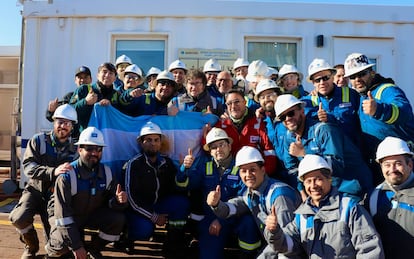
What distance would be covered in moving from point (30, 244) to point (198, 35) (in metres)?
3.96

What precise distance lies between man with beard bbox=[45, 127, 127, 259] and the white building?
110 inches

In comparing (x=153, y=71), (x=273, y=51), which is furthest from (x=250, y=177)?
(x=273, y=51)

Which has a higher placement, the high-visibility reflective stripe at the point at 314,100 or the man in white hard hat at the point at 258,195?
the high-visibility reflective stripe at the point at 314,100

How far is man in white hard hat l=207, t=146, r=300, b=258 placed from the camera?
10.6 feet

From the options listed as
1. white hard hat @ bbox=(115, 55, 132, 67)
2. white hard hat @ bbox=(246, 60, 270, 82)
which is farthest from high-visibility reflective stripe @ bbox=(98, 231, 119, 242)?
white hard hat @ bbox=(115, 55, 132, 67)

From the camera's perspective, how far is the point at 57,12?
20.3ft

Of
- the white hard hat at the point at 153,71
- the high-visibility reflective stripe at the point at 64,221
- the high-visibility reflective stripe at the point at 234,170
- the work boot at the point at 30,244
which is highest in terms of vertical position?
the white hard hat at the point at 153,71

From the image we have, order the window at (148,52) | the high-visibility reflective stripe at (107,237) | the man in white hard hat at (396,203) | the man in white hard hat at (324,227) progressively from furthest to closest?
the window at (148,52) < the high-visibility reflective stripe at (107,237) < the man in white hard hat at (396,203) < the man in white hard hat at (324,227)

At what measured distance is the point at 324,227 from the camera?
110 inches

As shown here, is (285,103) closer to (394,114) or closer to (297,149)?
(297,149)

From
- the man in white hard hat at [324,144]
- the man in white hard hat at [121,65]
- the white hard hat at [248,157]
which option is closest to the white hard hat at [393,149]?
the man in white hard hat at [324,144]

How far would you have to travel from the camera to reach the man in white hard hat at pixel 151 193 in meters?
3.97

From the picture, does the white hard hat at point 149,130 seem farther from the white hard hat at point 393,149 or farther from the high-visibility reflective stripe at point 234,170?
the white hard hat at point 393,149

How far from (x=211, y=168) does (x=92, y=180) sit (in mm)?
1234
